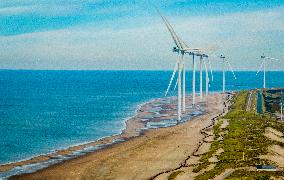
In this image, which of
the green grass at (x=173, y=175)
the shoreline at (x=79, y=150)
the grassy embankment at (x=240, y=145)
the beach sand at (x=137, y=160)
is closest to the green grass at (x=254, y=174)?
the grassy embankment at (x=240, y=145)

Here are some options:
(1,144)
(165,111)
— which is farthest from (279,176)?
(165,111)

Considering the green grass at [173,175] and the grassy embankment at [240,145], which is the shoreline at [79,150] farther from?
the green grass at [173,175]

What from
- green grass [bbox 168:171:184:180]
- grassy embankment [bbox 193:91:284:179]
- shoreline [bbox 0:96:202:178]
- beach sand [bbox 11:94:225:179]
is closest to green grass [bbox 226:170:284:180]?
grassy embankment [bbox 193:91:284:179]

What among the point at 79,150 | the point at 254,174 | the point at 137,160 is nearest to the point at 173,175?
the point at 254,174

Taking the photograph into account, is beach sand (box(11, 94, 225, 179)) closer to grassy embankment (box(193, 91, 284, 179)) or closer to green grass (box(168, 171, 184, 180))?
green grass (box(168, 171, 184, 180))

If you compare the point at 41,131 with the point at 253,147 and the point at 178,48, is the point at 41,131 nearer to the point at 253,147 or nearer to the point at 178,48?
the point at 178,48

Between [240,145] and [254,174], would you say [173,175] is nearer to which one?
[254,174]
